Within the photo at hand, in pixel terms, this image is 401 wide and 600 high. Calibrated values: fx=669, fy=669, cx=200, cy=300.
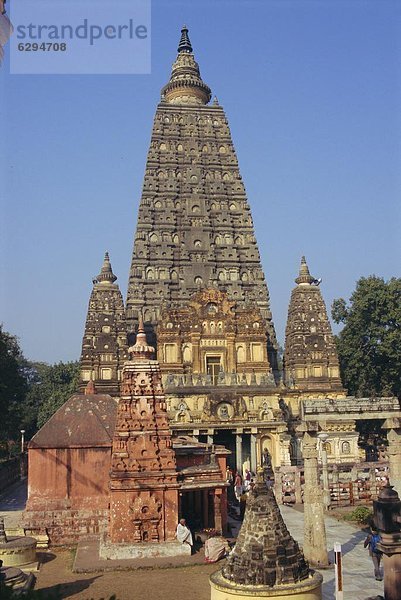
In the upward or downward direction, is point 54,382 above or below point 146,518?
above

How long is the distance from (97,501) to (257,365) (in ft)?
80.2

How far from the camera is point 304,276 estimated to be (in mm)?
51969

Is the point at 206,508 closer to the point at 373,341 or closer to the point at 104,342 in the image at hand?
the point at 104,342

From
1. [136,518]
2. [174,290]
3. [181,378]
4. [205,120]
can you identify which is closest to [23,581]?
[136,518]

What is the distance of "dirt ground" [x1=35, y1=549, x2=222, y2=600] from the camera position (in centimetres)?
1474

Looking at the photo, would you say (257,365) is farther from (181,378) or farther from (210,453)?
(210,453)

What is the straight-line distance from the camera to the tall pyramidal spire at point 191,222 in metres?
48.9

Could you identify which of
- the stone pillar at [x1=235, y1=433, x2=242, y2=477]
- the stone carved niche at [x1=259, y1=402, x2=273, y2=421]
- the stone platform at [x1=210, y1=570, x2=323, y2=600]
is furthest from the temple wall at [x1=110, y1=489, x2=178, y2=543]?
the stone carved niche at [x1=259, y1=402, x2=273, y2=421]

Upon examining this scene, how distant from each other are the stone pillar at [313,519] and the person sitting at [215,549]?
7.66 feet

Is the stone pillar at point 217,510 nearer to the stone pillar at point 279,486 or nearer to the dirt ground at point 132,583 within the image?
the dirt ground at point 132,583

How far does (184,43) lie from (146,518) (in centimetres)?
5322

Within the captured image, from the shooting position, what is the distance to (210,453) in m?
21.7

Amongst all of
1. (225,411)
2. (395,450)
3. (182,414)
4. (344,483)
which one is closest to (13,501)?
(182,414)

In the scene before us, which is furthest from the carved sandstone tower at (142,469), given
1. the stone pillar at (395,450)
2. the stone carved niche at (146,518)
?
the stone pillar at (395,450)
